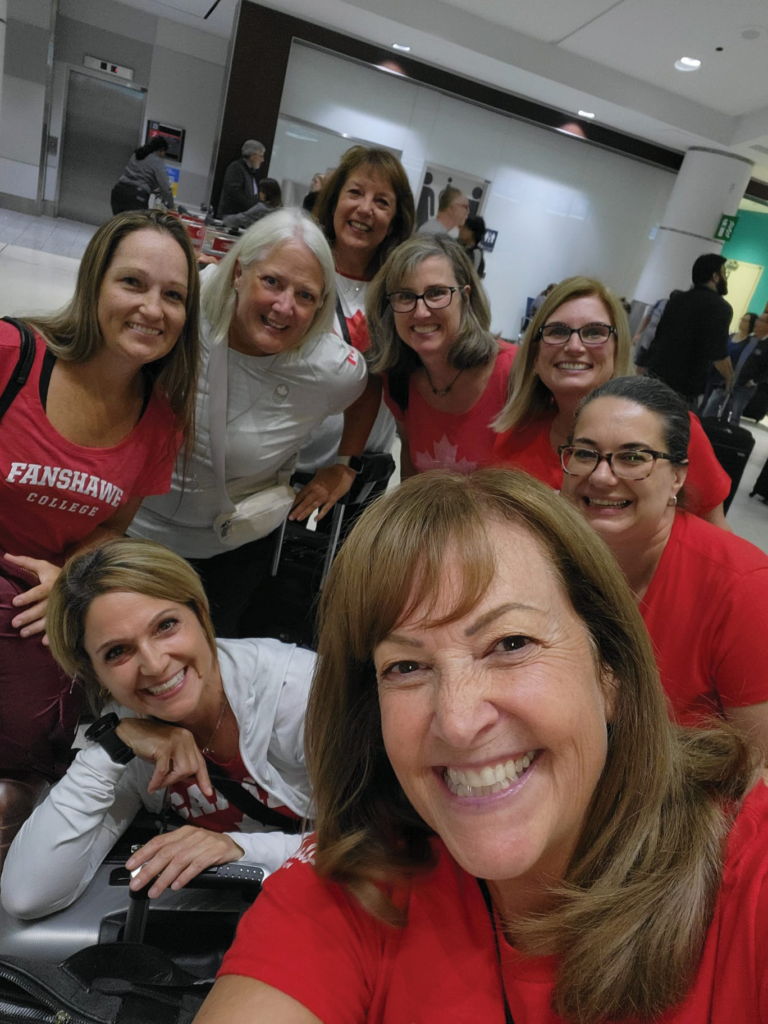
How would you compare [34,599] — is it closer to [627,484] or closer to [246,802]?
[246,802]

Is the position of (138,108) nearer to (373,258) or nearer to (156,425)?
(373,258)

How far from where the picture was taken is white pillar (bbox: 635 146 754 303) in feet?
31.9

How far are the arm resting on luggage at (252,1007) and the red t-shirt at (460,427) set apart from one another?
1.74 m

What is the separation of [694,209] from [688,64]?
2740 millimetres

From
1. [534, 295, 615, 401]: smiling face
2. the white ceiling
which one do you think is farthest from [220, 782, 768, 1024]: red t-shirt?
the white ceiling

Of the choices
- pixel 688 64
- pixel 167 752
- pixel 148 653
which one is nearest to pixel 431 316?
pixel 148 653

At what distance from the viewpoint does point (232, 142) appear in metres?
9.25

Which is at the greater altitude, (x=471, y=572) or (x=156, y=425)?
(x=471, y=572)

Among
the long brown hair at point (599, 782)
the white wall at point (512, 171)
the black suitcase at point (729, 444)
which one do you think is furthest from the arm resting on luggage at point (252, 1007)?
the white wall at point (512, 171)

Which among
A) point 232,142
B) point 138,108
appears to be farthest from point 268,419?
point 138,108

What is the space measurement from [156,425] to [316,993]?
1507 millimetres

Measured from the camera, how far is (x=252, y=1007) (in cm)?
84

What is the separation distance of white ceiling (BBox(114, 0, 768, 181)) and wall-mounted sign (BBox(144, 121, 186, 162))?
5.45 meters

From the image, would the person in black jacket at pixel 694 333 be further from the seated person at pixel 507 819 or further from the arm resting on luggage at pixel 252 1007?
the arm resting on luggage at pixel 252 1007
